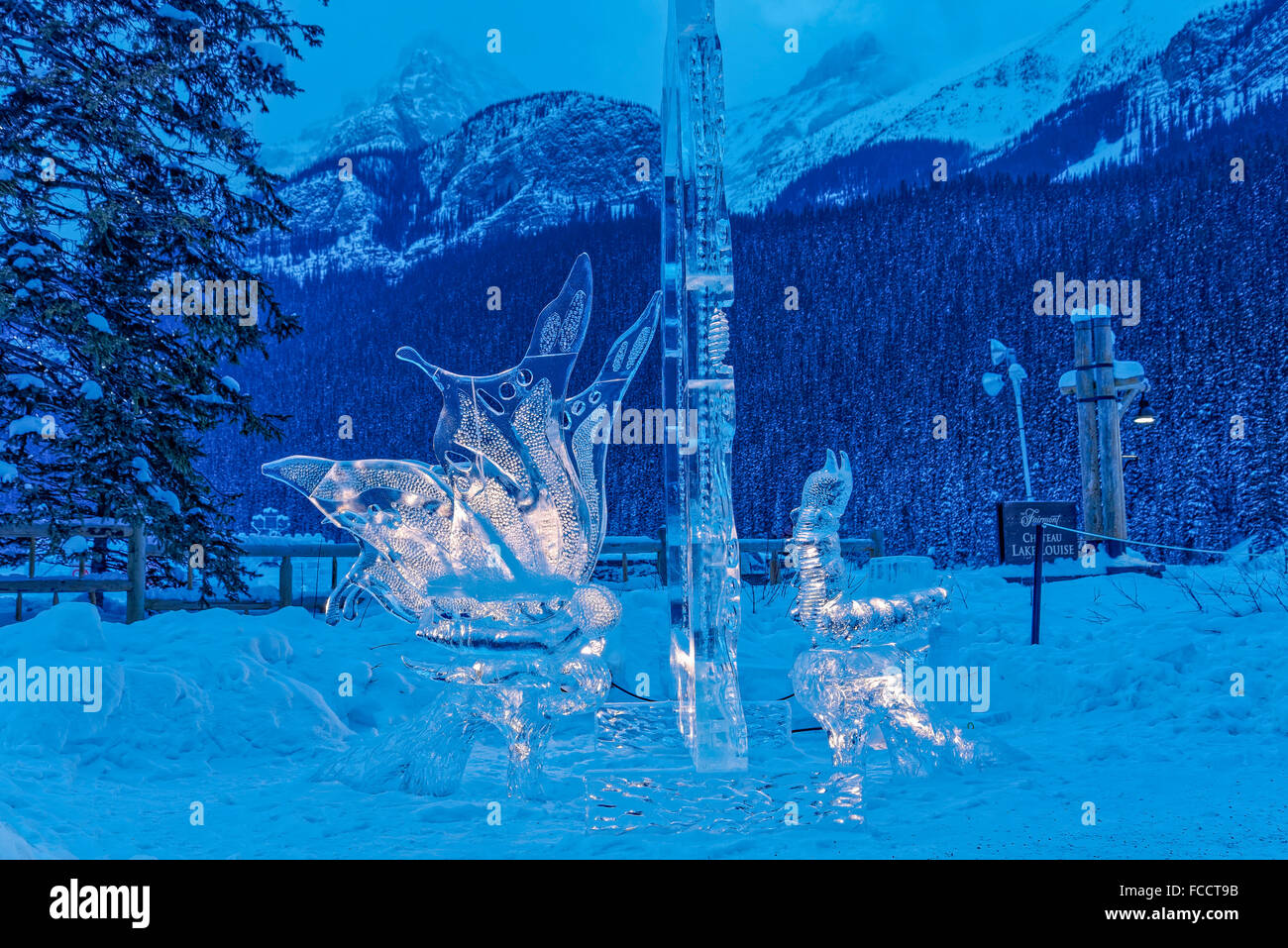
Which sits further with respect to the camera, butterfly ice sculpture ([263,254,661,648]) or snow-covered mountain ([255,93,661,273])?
snow-covered mountain ([255,93,661,273])

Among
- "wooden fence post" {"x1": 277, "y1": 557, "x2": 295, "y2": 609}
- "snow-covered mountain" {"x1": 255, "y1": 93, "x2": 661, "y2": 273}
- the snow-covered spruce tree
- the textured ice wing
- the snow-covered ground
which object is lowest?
the snow-covered ground

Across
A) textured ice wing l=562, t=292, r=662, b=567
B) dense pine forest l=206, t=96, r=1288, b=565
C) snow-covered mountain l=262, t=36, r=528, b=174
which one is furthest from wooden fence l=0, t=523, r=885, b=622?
snow-covered mountain l=262, t=36, r=528, b=174

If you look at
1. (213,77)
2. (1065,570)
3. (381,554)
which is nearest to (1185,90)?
(1065,570)

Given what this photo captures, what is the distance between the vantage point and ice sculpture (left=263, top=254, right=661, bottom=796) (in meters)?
3.00

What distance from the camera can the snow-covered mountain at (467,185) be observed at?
11562 millimetres

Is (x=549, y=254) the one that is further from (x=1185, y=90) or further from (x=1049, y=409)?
(x=1185, y=90)

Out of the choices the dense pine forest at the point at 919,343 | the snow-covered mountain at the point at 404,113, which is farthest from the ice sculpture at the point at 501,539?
the snow-covered mountain at the point at 404,113

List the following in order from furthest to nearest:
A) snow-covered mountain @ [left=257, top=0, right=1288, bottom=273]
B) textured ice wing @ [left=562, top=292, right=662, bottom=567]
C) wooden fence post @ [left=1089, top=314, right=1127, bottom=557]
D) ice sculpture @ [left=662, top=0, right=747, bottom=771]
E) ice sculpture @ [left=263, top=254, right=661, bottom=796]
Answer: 1. snow-covered mountain @ [left=257, top=0, right=1288, bottom=273]
2. wooden fence post @ [left=1089, top=314, right=1127, bottom=557]
3. textured ice wing @ [left=562, top=292, right=662, bottom=567]
4. ice sculpture @ [left=662, top=0, right=747, bottom=771]
5. ice sculpture @ [left=263, top=254, right=661, bottom=796]

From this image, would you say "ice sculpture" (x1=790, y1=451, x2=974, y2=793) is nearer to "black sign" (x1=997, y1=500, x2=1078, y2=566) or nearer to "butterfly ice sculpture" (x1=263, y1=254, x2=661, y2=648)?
"butterfly ice sculpture" (x1=263, y1=254, x2=661, y2=648)

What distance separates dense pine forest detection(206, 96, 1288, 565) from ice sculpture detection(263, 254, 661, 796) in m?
7.23

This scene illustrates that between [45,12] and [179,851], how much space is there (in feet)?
21.1

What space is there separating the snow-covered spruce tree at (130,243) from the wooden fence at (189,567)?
0.17 metres

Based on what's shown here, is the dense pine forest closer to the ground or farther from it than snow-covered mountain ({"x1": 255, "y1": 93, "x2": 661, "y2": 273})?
closer to the ground

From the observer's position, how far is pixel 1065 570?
6.53m
